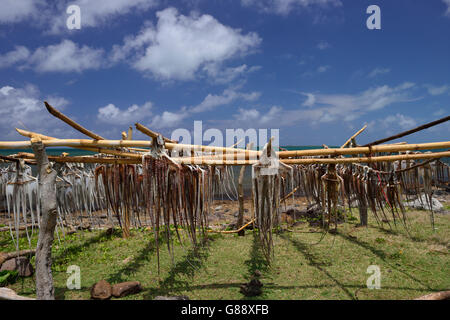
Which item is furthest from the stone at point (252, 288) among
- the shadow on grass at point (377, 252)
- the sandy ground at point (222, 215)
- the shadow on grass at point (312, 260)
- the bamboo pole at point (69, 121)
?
the sandy ground at point (222, 215)

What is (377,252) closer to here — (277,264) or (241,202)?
(277,264)

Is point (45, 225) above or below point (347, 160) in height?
below

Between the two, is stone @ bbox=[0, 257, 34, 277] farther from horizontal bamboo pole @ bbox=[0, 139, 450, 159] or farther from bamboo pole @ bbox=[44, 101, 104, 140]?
bamboo pole @ bbox=[44, 101, 104, 140]

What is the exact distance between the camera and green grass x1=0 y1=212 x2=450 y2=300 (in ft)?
16.3

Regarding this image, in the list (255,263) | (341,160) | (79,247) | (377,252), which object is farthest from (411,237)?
(79,247)

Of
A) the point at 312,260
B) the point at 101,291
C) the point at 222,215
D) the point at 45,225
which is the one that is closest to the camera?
the point at 45,225

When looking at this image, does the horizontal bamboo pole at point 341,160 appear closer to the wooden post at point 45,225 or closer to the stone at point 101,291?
the wooden post at point 45,225

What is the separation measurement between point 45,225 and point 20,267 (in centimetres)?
302

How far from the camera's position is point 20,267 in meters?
5.67

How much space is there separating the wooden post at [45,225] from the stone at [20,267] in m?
2.43

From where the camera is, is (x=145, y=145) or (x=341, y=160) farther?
(x=341, y=160)

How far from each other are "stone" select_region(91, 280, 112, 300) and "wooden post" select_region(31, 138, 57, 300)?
3.23ft
